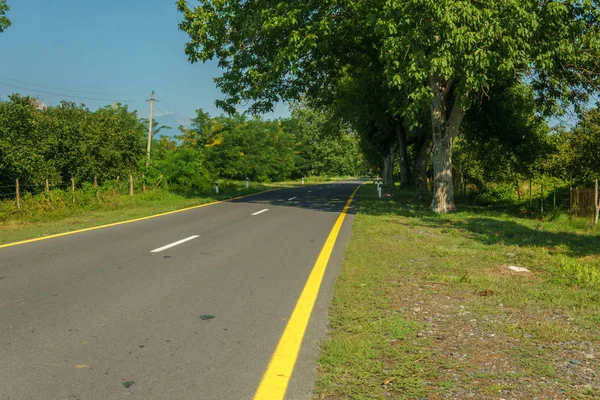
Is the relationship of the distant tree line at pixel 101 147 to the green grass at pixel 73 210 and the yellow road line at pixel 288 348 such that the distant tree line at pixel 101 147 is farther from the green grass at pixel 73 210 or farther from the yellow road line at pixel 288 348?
the yellow road line at pixel 288 348

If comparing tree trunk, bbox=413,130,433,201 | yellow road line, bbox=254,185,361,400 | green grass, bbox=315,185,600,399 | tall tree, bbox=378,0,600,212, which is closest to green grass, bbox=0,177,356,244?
yellow road line, bbox=254,185,361,400

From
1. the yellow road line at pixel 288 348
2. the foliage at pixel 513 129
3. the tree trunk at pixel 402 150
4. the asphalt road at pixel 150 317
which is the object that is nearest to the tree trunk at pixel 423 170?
the foliage at pixel 513 129

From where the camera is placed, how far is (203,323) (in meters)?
4.97

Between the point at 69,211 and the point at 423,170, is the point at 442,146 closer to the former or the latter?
the point at 423,170

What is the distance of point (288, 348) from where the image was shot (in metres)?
4.33

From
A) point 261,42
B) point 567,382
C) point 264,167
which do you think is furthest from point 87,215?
point 264,167

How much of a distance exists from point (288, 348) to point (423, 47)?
463 inches

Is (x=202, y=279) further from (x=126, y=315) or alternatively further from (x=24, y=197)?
(x=24, y=197)

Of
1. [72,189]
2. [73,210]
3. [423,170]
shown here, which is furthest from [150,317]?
[423,170]

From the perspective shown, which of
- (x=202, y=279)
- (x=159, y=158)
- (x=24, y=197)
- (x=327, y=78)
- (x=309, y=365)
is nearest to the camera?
(x=309, y=365)

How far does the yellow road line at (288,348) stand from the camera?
11.6 ft

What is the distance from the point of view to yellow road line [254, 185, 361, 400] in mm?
3539

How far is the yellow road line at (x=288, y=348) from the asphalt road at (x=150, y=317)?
0.21ft

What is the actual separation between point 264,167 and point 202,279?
51.6 meters
